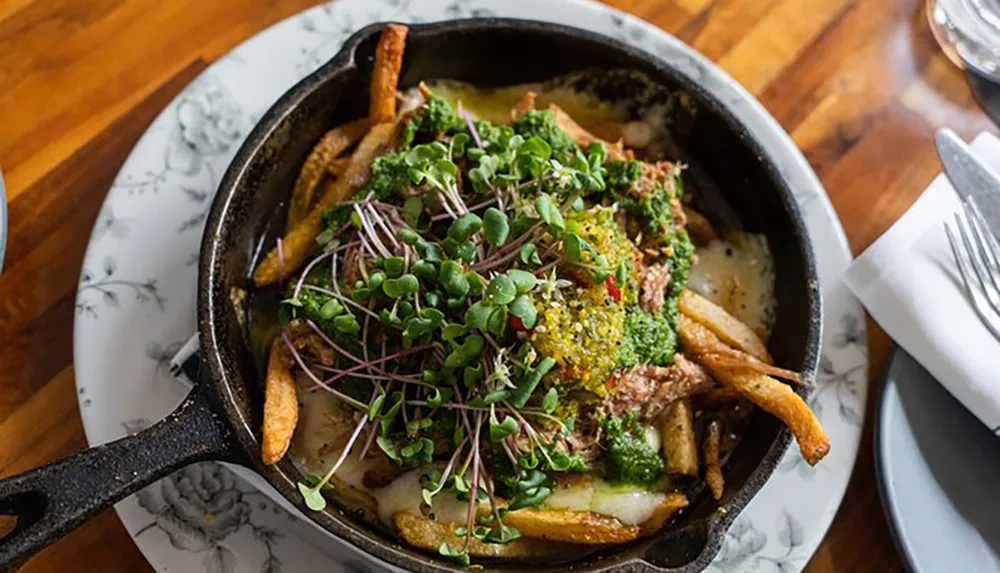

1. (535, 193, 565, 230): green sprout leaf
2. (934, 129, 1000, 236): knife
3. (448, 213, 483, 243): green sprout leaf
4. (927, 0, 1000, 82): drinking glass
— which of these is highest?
(927, 0, 1000, 82): drinking glass

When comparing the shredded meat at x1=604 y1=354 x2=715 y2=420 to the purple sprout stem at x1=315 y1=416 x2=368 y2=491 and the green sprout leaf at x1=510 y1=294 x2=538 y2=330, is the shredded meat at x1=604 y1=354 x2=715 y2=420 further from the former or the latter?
the purple sprout stem at x1=315 y1=416 x2=368 y2=491

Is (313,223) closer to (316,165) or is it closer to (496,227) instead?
(316,165)

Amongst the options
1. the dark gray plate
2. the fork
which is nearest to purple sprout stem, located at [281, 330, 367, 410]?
the dark gray plate

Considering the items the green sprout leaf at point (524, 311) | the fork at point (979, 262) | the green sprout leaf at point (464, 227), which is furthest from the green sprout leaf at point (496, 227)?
the fork at point (979, 262)

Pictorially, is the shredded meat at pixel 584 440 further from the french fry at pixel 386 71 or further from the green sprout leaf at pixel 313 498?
the french fry at pixel 386 71

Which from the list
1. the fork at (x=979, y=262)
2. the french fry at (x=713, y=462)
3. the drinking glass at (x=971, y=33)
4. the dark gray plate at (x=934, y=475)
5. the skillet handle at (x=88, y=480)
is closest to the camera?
the skillet handle at (x=88, y=480)

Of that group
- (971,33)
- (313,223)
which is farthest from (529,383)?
(971,33)
